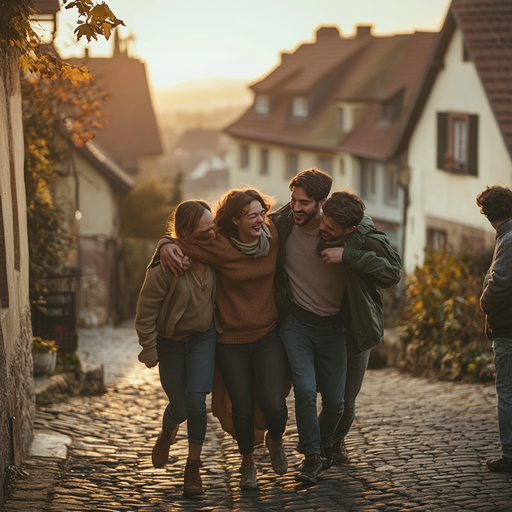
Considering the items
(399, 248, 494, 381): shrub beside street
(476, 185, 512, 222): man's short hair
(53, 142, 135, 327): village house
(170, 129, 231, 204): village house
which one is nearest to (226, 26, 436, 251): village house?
(53, 142, 135, 327): village house

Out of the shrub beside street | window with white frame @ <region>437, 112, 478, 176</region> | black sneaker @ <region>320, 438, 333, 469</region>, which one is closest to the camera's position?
black sneaker @ <region>320, 438, 333, 469</region>

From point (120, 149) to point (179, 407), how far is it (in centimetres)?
2993

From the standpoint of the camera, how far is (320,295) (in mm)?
5117

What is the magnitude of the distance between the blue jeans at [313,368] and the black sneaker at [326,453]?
0.28m

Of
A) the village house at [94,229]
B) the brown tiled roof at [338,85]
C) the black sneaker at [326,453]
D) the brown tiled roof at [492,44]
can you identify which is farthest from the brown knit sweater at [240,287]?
the brown tiled roof at [338,85]

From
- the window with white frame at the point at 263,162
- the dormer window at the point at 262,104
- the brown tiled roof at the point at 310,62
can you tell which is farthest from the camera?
the dormer window at the point at 262,104

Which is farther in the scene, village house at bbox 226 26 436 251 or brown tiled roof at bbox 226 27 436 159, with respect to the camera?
brown tiled roof at bbox 226 27 436 159

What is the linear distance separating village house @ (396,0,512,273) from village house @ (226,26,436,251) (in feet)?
12.8

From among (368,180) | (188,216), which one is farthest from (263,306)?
(368,180)

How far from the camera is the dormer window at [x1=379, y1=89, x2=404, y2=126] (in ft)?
93.3

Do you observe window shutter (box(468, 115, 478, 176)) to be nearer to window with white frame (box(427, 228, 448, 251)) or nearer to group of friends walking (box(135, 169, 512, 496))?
window with white frame (box(427, 228, 448, 251))

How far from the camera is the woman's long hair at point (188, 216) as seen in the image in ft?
16.1

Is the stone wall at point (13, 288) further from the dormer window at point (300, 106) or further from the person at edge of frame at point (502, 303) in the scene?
the dormer window at point (300, 106)

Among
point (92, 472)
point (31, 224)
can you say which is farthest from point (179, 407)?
point (31, 224)
